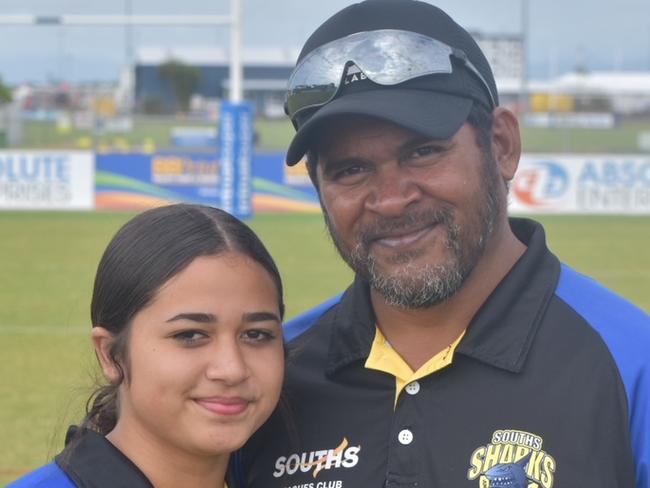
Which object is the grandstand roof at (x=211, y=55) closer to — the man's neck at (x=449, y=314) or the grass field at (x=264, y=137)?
the grass field at (x=264, y=137)

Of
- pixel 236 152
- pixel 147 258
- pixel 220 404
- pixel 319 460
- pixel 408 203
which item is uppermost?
pixel 408 203

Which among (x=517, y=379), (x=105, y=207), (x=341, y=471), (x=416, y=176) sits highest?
(x=416, y=176)

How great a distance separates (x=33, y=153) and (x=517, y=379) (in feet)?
60.0

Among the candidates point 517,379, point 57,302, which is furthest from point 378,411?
point 57,302

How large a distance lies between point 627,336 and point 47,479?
1087mm

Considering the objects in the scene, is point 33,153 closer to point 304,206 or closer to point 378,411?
point 304,206

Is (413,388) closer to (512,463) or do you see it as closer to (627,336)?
(512,463)

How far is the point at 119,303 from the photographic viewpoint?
95.4 inches

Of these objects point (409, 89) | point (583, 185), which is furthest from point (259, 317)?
point (583, 185)

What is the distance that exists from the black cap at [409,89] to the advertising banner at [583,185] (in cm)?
1812

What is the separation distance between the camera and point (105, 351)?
2467 mm

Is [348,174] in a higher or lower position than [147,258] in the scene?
higher

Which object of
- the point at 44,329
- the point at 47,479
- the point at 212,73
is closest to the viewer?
the point at 47,479

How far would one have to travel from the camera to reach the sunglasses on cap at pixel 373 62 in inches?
89.3
